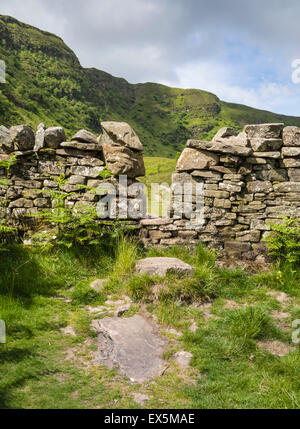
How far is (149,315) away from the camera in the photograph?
4527 millimetres

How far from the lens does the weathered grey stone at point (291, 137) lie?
6.37 m

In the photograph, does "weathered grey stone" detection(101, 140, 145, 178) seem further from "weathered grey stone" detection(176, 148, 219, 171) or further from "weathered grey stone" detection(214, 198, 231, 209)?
"weathered grey stone" detection(214, 198, 231, 209)

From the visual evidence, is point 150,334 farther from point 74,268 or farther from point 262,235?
point 262,235

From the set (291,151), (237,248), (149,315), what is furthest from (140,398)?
(291,151)

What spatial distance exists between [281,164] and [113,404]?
221 inches

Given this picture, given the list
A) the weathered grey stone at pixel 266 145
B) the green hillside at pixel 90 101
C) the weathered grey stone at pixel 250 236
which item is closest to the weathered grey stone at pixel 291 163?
the weathered grey stone at pixel 266 145

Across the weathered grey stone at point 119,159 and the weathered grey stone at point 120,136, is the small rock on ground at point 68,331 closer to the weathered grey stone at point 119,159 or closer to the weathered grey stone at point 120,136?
the weathered grey stone at point 119,159

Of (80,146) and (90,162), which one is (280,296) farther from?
(80,146)

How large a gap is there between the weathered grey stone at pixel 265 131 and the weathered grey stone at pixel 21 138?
15.8 feet

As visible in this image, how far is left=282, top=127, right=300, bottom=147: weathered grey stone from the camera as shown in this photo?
6.37 meters

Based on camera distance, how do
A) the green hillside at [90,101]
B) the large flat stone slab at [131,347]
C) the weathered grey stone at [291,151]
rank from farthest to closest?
the green hillside at [90,101] < the weathered grey stone at [291,151] < the large flat stone slab at [131,347]

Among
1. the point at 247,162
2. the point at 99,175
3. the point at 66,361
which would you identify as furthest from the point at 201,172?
the point at 66,361

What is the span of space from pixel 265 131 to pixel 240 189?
1.36m

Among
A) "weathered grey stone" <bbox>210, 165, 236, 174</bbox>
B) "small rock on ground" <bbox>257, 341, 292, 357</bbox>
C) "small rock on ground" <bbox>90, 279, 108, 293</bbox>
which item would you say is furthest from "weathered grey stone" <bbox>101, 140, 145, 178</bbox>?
"small rock on ground" <bbox>257, 341, 292, 357</bbox>
